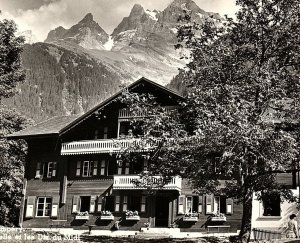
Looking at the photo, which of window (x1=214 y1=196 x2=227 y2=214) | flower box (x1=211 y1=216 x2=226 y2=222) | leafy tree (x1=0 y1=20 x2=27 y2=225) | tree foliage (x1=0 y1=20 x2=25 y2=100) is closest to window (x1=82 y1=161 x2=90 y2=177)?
leafy tree (x1=0 y1=20 x2=27 y2=225)

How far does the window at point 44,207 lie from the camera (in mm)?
39484

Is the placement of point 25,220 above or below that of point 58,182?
below

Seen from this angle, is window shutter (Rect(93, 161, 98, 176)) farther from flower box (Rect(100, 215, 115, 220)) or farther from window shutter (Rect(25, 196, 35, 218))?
window shutter (Rect(25, 196, 35, 218))

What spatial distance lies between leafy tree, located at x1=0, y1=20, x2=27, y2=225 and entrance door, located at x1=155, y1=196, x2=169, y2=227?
1238 cm

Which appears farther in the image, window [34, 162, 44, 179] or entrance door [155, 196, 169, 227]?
window [34, 162, 44, 179]

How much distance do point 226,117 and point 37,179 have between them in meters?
24.1

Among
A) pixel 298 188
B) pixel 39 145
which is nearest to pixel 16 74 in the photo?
pixel 39 145

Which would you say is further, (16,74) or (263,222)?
(16,74)

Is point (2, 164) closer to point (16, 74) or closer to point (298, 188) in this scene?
point (16, 74)

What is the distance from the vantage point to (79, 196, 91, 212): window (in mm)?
38719

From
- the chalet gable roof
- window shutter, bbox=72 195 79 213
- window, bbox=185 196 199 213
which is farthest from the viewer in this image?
window shutter, bbox=72 195 79 213

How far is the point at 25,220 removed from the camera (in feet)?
131

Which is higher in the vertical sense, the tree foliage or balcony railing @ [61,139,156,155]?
the tree foliage

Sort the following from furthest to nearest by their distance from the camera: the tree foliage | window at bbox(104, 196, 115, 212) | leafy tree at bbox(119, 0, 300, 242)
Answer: the tree foliage
window at bbox(104, 196, 115, 212)
leafy tree at bbox(119, 0, 300, 242)
